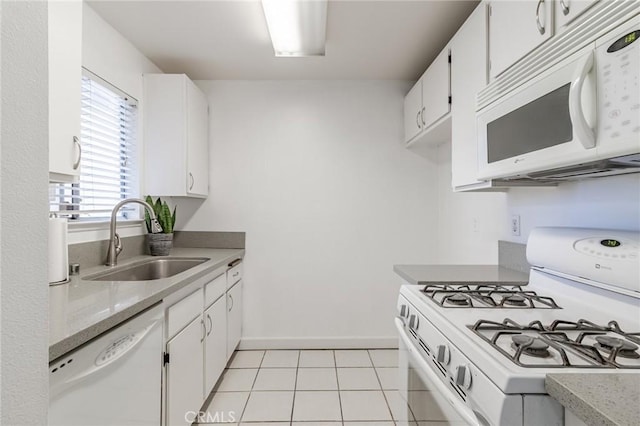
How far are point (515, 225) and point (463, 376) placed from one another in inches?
51.5

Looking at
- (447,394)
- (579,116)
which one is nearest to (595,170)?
(579,116)

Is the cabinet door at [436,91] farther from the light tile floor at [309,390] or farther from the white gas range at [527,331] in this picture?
the light tile floor at [309,390]

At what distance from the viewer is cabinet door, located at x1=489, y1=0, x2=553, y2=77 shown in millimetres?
1219

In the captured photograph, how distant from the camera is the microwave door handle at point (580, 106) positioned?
3.03 feet

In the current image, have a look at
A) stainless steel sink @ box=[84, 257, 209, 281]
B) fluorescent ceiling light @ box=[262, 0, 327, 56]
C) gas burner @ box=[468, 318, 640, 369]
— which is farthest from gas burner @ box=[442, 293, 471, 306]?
stainless steel sink @ box=[84, 257, 209, 281]

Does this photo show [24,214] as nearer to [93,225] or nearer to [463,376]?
[463,376]

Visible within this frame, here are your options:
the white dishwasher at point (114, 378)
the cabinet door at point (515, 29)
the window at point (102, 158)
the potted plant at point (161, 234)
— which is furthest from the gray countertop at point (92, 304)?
the cabinet door at point (515, 29)

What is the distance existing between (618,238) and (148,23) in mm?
2668

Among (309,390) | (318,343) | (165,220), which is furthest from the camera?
(318,343)

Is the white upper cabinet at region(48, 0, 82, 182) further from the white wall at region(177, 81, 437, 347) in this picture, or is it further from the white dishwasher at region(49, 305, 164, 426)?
the white wall at region(177, 81, 437, 347)

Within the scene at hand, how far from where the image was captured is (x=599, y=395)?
61 centimetres

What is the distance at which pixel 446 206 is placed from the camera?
297 cm

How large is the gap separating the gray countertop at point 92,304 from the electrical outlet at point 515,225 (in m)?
1.73

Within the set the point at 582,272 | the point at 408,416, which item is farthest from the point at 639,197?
the point at 408,416
